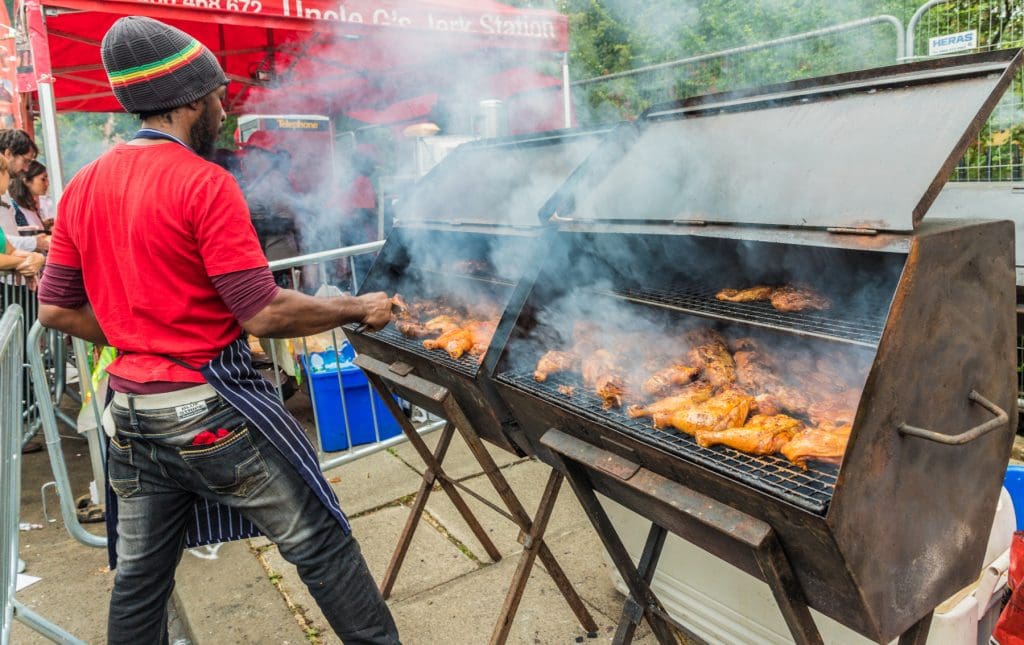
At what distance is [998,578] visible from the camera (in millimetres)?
2277

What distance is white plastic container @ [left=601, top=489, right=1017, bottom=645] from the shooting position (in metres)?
2.12

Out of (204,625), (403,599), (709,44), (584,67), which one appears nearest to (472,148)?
(403,599)

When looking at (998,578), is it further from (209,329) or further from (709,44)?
(709,44)

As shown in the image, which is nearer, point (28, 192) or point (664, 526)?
point (664, 526)

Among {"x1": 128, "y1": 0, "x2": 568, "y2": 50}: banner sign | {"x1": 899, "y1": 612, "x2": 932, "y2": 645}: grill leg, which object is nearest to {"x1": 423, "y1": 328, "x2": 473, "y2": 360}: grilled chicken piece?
{"x1": 899, "y1": 612, "x2": 932, "y2": 645}: grill leg

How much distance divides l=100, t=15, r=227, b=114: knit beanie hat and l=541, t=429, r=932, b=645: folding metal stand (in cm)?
159

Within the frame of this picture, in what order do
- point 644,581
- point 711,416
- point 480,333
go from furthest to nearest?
1. point 480,333
2. point 644,581
3. point 711,416

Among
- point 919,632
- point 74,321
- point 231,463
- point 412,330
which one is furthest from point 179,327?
point 919,632

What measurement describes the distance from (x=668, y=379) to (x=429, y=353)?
0.98 meters

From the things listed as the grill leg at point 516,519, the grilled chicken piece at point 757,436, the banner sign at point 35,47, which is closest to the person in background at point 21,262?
the banner sign at point 35,47

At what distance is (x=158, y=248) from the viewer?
209 centimetres

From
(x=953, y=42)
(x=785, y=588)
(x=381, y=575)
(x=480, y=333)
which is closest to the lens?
(x=785, y=588)

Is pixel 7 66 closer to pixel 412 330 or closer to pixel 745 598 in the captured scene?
pixel 412 330

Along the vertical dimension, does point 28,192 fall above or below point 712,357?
above
